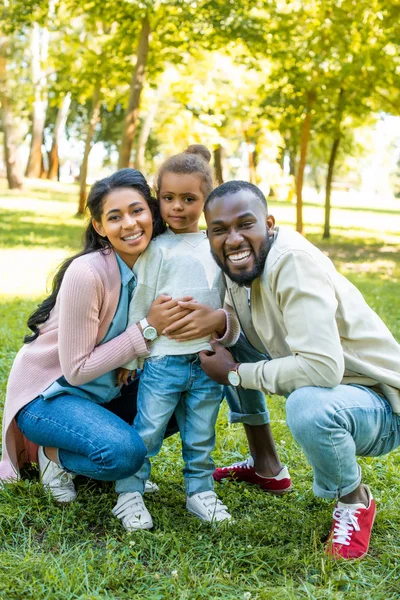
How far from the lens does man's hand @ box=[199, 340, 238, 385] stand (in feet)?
9.44

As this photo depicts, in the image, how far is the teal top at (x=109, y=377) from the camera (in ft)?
9.78

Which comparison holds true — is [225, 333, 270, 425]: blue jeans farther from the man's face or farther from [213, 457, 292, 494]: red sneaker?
the man's face

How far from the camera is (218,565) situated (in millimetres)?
2633

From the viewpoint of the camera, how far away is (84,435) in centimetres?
283

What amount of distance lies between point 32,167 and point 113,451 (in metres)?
28.3

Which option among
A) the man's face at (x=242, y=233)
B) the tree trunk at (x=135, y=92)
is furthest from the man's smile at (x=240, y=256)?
the tree trunk at (x=135, y=92)

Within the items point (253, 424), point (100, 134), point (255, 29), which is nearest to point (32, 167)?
point (100, 134)

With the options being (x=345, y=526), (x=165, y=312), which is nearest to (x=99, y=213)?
(x=165, y=312)

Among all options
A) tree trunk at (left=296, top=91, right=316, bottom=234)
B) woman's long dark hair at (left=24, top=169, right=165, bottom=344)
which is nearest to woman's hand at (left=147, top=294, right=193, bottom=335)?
woman's long dark hair at (left=24, top=169, right=165, bottom=344)

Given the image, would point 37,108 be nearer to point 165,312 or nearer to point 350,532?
point 165,312

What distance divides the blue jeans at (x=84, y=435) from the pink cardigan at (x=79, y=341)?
0.30 feet

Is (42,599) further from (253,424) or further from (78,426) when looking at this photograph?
(253,424)

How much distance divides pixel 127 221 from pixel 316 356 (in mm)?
979

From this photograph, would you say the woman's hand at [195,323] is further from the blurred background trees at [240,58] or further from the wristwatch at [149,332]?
the blurred background trees at [240,58]
